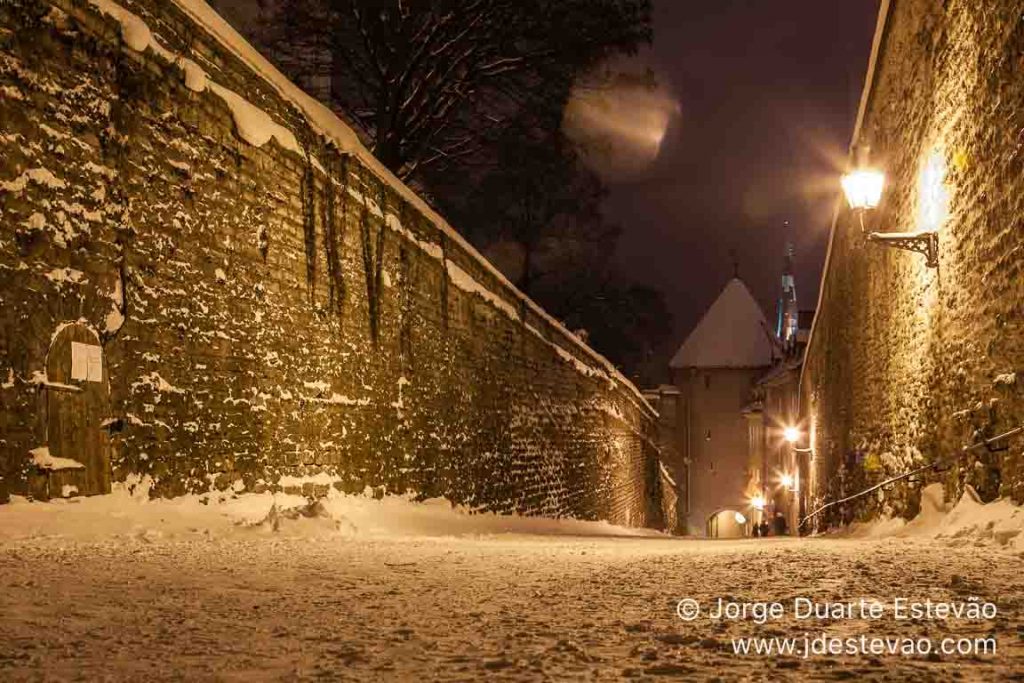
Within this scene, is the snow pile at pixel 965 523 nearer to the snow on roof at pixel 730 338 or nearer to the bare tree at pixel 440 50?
the bare tree at pixel 440 50

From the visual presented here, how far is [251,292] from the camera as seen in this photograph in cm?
757

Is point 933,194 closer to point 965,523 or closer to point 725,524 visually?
point 965,523

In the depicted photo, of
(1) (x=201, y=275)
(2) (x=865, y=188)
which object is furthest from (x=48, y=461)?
(2) (x=865, y=188)

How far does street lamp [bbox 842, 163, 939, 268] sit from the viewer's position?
772 centimetres

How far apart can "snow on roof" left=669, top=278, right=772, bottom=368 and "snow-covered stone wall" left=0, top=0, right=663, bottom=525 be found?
38848mm

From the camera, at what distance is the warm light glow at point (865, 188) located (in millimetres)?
8562

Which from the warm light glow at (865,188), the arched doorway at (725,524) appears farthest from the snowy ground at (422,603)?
the arched doorway at (725,524)

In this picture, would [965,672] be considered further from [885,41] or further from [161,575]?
[885,41]

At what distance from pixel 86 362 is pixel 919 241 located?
6.85 metres

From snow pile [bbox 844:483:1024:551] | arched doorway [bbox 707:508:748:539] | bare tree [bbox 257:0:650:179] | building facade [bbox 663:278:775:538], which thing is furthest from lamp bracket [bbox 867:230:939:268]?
arched doorway [bbox 707:508:748:539]

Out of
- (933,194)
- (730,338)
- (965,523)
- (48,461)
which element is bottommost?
(965,523)

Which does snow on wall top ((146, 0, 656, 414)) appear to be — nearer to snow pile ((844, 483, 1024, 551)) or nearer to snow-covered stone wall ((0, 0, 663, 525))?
snow-covered stone wall ((0, 0, 663, 525))

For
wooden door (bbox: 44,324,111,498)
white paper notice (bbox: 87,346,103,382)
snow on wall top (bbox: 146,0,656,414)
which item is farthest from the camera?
snow on wall top (bbox: 146,0,656,414)

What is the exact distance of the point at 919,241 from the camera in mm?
7883
